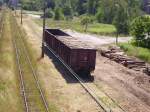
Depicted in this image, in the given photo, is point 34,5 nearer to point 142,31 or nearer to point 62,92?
point 142,31

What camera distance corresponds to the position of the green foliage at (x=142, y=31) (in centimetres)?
5359

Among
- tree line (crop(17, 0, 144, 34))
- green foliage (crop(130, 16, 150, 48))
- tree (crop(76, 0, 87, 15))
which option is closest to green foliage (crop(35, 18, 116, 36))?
tree line (crop(17, 0, 144, 34))

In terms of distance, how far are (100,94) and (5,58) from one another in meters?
15.1

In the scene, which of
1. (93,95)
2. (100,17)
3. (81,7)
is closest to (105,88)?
(93,95)

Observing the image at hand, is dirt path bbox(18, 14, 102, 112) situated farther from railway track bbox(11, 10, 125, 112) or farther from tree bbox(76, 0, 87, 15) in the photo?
tree bbox(76, 0, 87, 15)

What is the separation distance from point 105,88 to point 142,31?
2831cm

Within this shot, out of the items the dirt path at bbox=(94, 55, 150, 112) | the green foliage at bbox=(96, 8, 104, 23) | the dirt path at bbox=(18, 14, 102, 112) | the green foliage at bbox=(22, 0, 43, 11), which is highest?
the green foliage at bbox=(22, 0, 43, 11)

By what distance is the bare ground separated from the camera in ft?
75.8

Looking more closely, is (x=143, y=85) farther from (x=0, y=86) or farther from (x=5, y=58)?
(x=5, y=58)

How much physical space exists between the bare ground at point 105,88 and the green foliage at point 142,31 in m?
17.9

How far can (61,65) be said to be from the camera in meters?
35.0

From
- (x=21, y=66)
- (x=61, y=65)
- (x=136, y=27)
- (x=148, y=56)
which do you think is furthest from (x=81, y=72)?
(x=136, y=27)

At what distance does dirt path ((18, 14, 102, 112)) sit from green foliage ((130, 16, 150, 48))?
23.0 meters

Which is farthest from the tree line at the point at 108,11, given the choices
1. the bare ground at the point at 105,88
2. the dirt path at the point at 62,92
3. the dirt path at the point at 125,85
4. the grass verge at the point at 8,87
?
the dirt path at the point at 62,92
